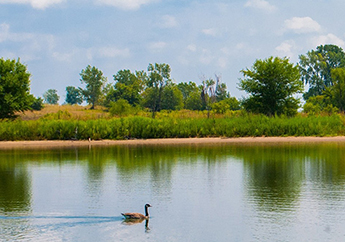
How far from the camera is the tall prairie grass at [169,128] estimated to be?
47250 millimetres

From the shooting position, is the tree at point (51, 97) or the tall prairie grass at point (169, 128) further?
the tree at point (51, 97)

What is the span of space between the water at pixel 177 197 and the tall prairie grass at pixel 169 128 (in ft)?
43.4

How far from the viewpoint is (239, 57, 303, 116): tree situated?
5584 centimetres

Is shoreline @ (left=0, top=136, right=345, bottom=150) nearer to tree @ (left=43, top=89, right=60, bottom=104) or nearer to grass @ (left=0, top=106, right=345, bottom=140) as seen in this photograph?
grass @ (left=0, top=106, right=345, bottom=140)

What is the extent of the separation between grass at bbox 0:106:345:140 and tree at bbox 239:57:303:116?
16.4 feet

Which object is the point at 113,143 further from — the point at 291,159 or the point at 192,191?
the point at 192,191

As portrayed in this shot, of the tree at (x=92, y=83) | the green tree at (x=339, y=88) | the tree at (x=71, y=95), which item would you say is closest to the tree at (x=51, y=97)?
the tree at (x=71, y=95)

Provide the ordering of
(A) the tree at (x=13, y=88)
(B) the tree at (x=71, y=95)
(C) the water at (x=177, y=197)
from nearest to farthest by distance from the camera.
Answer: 1. (C) the water at (x=177, y=197)
2. (A) the tree at (x=13, y=88)
3. (B) the tree at (x=71, y=95)

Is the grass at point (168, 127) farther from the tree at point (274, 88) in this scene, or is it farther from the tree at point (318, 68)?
the tree at point (318, 68)

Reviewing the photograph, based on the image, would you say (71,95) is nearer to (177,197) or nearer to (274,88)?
(274,88)

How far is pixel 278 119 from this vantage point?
5053 cm

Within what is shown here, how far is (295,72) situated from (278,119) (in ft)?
27.7

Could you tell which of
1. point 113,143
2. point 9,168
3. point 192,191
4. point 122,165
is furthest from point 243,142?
point 192,191

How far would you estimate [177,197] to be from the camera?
19.9 m
